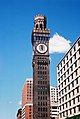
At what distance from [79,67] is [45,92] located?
11010 centimetres

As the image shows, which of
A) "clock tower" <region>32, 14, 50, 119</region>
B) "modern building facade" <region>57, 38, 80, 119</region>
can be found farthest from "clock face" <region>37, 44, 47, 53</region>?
"modern building facade" <region>57, 38, 80, 119</region>

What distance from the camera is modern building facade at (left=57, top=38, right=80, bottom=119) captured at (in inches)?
3156

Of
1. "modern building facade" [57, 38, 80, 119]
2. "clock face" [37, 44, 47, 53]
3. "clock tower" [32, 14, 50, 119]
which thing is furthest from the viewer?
"clock face" [37, 44, 47, 53]

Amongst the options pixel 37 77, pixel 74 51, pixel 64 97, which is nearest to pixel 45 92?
pixel 37 77

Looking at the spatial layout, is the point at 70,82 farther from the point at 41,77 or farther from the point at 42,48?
the point at 42,48

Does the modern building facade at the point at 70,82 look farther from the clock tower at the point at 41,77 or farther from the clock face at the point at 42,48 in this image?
the clock face at the point at 42,48

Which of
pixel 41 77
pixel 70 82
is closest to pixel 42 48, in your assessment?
pixel 41 77

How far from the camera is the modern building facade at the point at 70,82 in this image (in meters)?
80.2

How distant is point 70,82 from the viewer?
8656cm

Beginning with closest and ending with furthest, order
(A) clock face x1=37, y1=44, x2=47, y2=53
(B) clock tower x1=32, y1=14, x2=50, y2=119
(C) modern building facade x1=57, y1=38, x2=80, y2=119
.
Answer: (C) modern building facade x1=57, y1=38, x2=80, y2=119, (B) clock tower x1=32, y1=14, x2=50, y2=119, (A) clock face x1=37, y1=44, x2=47, y2=53

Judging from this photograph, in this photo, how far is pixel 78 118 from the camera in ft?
251

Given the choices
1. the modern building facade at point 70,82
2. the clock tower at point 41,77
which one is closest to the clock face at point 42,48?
the clock tower at point 41,77

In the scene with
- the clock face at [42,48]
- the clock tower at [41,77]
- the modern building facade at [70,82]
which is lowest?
the modern building facade at [70,82]

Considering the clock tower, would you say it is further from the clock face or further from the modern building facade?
the modern building facade
